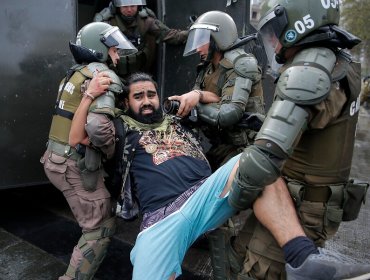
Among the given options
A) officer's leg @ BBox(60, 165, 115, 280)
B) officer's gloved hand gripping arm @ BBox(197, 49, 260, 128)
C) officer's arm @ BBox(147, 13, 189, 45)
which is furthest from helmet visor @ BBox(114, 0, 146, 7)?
officer's leg @ BBox(60, 165, 115, 280)

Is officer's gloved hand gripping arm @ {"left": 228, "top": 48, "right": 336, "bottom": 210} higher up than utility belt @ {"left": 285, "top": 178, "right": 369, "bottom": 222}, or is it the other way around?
officer's gloved hand gripping arm @ {"left": 228, "top": 48, "right": 336, "bottom": 210}

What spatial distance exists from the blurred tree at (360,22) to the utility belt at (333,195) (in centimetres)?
2840

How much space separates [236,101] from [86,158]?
1.09 m

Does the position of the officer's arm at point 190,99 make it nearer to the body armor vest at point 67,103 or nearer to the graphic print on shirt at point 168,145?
the graphic print on shirt at point 168,145

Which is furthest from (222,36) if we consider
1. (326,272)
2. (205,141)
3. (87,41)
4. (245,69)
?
(326,272)

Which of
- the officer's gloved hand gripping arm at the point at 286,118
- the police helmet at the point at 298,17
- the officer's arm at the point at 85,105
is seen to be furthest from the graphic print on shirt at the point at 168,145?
the police helmet at the point at 298,17

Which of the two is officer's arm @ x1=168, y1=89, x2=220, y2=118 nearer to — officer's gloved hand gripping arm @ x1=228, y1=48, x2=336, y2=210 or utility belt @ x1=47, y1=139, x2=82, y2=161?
utility belt @ x1=47, y1=139, x2=82, y2=161

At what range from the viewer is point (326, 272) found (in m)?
1.46

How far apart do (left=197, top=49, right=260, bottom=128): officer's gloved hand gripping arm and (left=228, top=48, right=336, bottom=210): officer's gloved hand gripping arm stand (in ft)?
3.56

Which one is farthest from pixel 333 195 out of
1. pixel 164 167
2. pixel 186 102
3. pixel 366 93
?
pixel 366 93

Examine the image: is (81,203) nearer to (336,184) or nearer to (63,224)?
(63,224)

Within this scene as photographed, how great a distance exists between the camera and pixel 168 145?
96.1 inches

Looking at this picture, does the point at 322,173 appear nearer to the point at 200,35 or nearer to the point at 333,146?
the point at 333,146

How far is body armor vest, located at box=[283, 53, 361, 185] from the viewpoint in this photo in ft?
5.46
